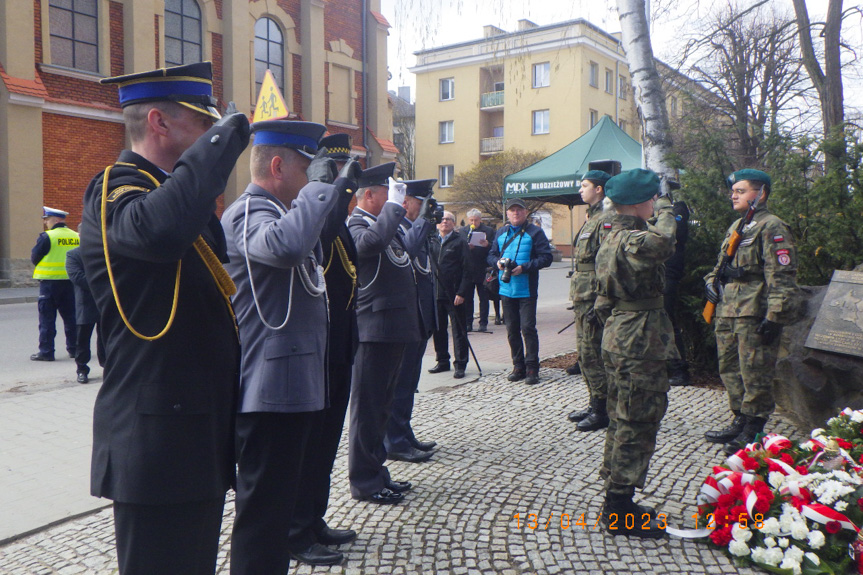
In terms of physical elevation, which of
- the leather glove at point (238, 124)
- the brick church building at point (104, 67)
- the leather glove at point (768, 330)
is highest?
the brick church building at point (104, 67)

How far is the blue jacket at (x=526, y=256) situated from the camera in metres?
7.72

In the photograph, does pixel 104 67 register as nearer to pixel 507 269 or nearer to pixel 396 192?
pixel 507 269

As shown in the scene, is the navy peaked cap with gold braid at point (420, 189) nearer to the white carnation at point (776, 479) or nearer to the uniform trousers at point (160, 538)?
the white carnation at point (776, 479)

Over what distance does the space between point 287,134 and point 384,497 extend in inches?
87.4

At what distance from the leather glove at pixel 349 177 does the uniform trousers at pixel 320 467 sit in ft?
3.03

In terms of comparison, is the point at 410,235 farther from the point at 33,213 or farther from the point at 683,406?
the point at 33,213

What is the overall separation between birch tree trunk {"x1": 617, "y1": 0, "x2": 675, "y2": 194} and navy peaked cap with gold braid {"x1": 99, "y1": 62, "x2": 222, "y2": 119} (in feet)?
21.6

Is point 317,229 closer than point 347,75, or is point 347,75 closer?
point 317,229

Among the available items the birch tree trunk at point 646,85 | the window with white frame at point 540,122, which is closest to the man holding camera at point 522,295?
the birch tree trunk at point 646,85

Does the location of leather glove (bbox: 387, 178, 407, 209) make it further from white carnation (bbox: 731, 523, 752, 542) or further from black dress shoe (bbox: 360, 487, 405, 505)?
white carnation (bbox: 731, 523, 752, 542)

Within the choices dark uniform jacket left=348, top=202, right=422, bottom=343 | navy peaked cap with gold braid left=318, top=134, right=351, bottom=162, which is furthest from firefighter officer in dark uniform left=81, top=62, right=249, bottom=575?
dark uniform jacket left=348, top=202, right=422, bottom=343

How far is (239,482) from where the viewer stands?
8.84 feet

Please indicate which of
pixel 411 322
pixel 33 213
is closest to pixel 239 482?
pixel 411 322

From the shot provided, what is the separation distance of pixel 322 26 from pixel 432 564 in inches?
914
